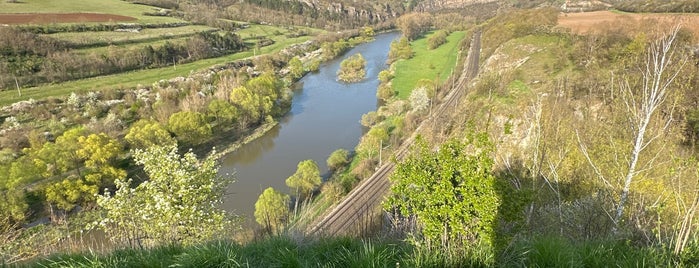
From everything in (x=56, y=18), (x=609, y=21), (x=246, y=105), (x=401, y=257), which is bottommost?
(x=246, y=105)

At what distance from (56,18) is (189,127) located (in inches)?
2399

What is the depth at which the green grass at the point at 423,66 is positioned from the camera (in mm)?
64188

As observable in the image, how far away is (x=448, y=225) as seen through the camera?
5789 millimetres

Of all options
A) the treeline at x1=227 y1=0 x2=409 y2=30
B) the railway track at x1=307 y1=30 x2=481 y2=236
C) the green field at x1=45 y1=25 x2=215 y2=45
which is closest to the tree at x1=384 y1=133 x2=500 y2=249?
the railway track at x1=307 y1=30 x2=481 y2=236

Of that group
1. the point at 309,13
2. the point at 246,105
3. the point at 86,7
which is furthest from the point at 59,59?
the point at 309,13

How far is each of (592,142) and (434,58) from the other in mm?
73342

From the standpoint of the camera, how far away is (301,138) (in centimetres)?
4453

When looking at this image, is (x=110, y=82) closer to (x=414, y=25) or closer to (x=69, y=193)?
(x=69, y=193)

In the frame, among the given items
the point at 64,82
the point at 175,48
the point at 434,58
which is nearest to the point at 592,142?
the point at 64,82

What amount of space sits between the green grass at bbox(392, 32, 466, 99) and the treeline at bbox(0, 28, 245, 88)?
44524 millimetres

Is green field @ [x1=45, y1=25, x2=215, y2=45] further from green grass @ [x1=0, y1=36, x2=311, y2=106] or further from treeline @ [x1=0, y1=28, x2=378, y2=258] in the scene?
treeline @ [x1=0, y1=28, x2=378, y2=258]

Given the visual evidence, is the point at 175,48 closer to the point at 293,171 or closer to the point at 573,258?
the point at 293,171

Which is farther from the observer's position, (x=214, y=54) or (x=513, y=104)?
(x=214, y=54)

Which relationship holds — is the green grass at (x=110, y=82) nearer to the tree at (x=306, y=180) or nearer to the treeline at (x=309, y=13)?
the tree at (x=306, y=180)
